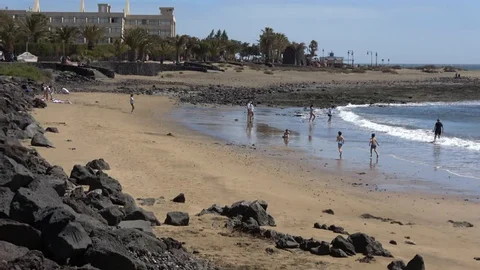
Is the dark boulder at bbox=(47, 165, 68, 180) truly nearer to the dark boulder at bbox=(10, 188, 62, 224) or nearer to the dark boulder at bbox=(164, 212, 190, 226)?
the dark boulder at bbox=(164, 212, 190, 226)

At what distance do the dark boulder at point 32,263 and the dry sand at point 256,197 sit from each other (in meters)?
2.72

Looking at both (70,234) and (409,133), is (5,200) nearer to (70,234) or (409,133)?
(70,234)

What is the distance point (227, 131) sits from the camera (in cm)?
3077

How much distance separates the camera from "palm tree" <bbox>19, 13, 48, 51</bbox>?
244 ft

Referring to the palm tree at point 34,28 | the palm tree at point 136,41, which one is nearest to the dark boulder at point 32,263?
the palm tree at point 34,28

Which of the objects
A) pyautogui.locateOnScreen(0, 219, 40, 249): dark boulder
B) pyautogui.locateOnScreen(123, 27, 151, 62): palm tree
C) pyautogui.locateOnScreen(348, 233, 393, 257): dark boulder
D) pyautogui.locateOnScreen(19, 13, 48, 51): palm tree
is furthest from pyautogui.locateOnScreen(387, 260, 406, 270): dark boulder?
pyautogui.locateOnScreen(123, 27, 151, 62): palm tree

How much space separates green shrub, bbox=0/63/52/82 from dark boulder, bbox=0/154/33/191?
134 ft

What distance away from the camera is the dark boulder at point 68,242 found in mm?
6637

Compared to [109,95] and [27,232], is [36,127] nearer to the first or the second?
[27,232]

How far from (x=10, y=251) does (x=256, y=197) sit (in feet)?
27.8

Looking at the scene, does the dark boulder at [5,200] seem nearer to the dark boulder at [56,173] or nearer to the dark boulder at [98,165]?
the dark boulder at [56,173]

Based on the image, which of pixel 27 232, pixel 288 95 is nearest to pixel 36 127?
pixel 27 232

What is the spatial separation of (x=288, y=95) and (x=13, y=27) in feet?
104

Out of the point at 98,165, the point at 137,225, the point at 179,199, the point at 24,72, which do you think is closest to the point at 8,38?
the point at 24,72
